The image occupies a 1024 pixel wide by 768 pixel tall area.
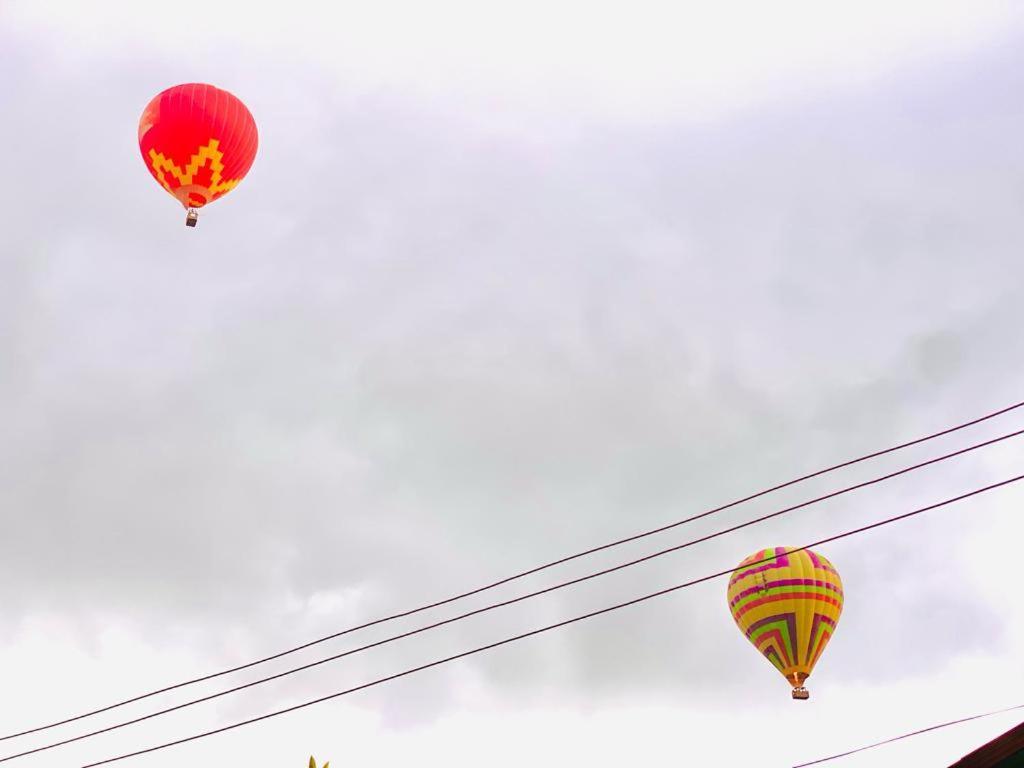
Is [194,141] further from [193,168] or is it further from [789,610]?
[789,610]

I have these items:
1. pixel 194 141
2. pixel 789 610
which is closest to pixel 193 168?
pixel 194 141

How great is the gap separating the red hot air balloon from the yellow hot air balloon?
45.4 feet

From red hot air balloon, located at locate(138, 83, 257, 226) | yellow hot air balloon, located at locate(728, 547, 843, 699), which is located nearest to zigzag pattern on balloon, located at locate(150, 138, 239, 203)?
red hot air balloon, located at locate(138, 83, 257, 226)

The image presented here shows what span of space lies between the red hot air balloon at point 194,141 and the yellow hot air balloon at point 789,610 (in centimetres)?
1384

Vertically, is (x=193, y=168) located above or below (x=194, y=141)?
below

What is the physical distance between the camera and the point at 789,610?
84.9 feet

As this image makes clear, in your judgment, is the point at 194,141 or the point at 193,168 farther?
the point at 193,168

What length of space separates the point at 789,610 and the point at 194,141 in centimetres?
1571

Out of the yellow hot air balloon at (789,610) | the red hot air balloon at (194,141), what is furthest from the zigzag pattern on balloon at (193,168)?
the yellow hot air balloon at (789,610)

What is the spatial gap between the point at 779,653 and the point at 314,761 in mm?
13411

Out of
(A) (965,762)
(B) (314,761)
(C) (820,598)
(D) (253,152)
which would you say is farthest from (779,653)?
(A) (965,762)

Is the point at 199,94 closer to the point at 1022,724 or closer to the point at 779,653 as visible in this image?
the point at 779,653

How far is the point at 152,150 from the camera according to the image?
22906mm

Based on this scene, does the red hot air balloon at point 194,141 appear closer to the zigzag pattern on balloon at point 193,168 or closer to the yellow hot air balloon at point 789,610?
the zigzag pattern on balloon at point 193,168
